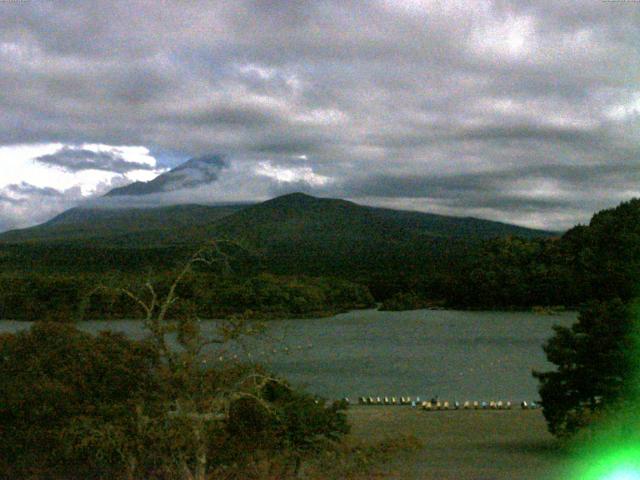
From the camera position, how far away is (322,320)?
222 feet

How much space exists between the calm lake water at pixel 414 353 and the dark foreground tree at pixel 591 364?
4814mm

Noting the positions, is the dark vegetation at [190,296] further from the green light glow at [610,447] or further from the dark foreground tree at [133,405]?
the green light glow at [610,447]

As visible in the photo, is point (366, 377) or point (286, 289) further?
point (286, 289)

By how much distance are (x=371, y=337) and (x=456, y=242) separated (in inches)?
2665

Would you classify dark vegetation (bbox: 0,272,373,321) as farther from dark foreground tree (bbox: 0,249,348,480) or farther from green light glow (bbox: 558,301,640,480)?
green light glow (bbox: 558,301,640,480)

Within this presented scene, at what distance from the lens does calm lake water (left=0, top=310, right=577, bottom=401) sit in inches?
1210

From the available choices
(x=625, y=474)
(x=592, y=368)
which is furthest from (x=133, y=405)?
(x=592, y=368)

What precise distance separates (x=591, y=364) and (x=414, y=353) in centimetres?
3250

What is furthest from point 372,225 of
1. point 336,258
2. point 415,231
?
point 336,258

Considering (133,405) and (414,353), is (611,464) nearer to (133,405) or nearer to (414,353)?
(133,405)

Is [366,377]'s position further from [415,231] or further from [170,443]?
[415,231]

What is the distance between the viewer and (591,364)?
47.5ft

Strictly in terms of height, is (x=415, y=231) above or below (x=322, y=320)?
above

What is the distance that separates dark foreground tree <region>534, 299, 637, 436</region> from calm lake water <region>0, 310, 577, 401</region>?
4814 mm
